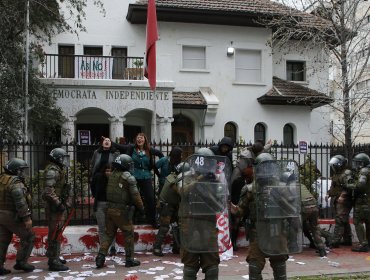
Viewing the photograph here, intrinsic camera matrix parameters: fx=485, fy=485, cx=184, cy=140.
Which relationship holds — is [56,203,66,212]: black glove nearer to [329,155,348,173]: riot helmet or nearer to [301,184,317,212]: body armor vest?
[301,184,317,212]: body armor vest

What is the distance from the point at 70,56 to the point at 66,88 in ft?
4.56

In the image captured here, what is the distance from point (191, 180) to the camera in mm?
5758

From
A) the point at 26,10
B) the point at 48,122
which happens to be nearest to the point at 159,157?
the point at 26,10

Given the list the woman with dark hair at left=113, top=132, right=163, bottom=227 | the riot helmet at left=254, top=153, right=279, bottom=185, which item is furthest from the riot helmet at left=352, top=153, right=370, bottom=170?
the riot helmet at left=254, top=153, right=279, bottom=185

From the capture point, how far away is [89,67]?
726 inches

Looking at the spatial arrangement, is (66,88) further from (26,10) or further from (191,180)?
(191,180)

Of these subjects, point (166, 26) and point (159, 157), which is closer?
point (159, 157)

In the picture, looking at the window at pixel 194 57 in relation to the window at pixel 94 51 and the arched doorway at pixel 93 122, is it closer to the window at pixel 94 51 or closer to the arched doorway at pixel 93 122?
the window at pixel 94 51

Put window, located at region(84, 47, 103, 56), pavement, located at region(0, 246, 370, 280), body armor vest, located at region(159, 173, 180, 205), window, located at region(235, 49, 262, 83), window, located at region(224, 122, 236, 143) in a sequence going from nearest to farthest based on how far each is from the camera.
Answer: pavement, located at region(0, 246, 370, 280)
body armor vest, located at region(159, 173, 180, 205)
window, located at region(84, 47, 103, 56)
window, located at region(224, 122, 236, 143)
window, located at region(235, 49, 262, 83)

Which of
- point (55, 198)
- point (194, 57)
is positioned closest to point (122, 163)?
point (55, 198)

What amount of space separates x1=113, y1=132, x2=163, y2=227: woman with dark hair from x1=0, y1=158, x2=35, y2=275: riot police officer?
220 centimetres

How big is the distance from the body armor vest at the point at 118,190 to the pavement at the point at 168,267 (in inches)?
45.1

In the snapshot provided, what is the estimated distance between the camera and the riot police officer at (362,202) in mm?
9375

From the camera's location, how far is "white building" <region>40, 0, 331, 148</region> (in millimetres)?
18453
